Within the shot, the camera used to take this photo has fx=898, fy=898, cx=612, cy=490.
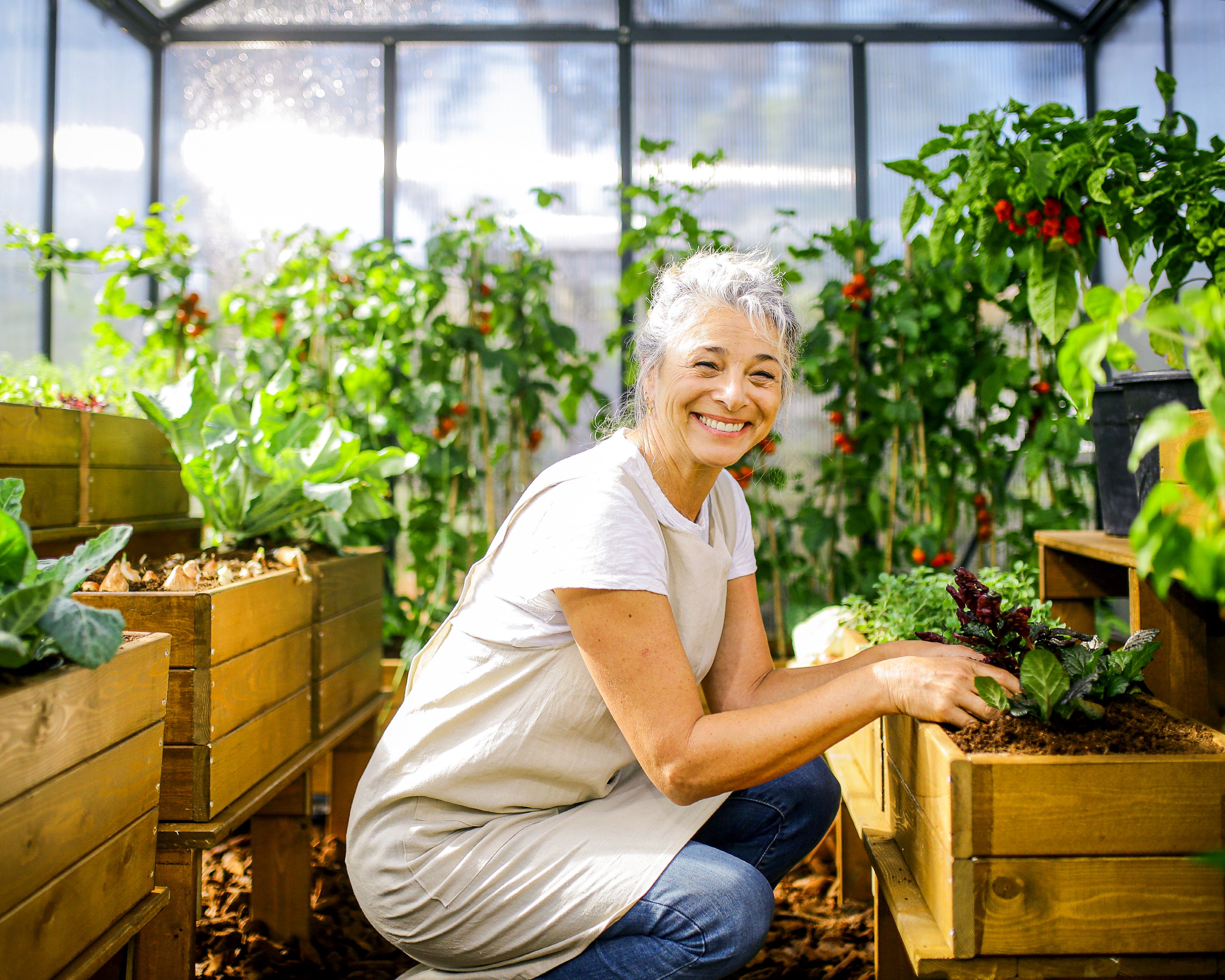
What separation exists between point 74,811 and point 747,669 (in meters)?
0.93

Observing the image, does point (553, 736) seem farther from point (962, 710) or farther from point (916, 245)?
point (916, 245)

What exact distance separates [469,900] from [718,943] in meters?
0.32

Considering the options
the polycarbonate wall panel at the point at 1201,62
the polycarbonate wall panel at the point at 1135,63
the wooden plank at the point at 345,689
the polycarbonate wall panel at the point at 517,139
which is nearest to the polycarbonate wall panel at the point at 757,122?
the polycarbonate wall panel at the point at 517,139

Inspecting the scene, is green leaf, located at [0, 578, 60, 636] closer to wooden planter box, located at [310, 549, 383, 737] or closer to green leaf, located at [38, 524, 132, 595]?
green leaf, located at [38, 524, 132, 595]

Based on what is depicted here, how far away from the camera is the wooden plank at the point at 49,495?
153cm

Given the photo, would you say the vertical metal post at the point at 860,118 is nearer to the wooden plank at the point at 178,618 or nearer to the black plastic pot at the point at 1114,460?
the black plastic pot at the point at 1114,460

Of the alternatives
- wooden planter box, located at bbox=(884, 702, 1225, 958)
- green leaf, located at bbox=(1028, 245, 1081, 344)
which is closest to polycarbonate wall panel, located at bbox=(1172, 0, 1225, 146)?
green leaf, located at bbox=(1028, 245, 1081, 344)

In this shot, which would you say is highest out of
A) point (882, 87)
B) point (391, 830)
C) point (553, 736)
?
point (882, 87)

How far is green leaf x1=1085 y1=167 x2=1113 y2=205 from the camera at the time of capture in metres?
1.39

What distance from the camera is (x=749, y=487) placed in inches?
115

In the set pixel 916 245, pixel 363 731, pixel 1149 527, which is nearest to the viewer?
pixel 1149 527

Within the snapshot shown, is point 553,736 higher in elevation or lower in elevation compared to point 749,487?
lower

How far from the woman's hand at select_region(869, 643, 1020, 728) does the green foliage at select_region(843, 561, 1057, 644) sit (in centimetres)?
40

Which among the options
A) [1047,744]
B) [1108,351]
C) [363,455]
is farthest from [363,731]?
[1108,351]
